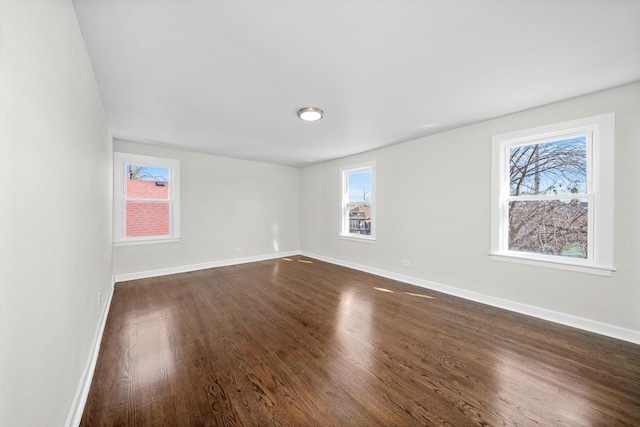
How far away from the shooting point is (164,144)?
430 centimetres

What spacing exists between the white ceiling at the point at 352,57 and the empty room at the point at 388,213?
0.06 ft

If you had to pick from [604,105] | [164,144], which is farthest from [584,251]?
[164,144]

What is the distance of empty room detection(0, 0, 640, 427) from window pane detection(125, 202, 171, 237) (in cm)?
4

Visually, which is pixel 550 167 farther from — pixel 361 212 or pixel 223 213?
pixel 223 213

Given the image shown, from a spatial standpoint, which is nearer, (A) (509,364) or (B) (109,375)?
(B) (109,375)

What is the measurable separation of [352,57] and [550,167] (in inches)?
107

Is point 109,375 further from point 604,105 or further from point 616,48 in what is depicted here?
point 604,105

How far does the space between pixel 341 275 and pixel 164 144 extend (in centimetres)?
402

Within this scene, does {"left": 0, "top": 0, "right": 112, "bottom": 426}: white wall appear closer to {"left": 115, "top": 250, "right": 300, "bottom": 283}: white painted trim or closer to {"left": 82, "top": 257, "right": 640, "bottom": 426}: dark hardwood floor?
{"left": 82, "top": 257, "right": 640, "bottom": 426}: dark hardwood floor

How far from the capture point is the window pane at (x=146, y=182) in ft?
13.7

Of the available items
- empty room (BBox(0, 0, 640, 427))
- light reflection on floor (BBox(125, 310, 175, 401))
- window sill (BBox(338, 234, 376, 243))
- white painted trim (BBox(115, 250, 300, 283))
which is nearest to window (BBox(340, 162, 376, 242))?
window sill (BBox(338, 234, 376, 243))

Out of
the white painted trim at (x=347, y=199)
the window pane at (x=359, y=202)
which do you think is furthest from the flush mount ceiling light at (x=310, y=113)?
the window pane at (x=359, y=202)

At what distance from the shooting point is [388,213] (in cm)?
444

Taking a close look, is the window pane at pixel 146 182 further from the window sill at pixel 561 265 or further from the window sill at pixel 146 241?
the window sill at pixel 561 265
